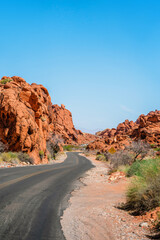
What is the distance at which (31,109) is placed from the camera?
3659 centimetres

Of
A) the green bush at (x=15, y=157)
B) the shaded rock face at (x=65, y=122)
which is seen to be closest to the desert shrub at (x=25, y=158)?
the green bush at (x=15, y=157)

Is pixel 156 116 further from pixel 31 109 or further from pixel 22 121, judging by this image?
pixel 22 121

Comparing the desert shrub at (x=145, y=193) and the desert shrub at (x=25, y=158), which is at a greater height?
the desert shrub at (x=25, y=158)

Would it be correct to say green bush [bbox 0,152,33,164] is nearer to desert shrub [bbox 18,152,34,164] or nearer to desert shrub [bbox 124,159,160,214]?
desert shrub [bbox 18,152,34,164]

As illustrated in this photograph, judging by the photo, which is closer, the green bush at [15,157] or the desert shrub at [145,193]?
the desert shrub at [145,193]

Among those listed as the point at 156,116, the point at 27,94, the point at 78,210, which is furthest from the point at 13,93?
the point at 156,116

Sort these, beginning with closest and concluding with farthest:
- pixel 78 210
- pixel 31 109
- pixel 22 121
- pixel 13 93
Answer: pixel 78 210 → pixel 22 121 → pixel 13 93 → pixel 31 109

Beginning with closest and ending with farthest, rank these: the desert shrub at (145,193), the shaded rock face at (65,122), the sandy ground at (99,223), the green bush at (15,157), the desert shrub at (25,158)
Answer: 1. the sandy ground at (99,223)
2. the desert shrub at (145,193)
3. the green bush at (15,157)
4. the desert shrub at (25,158)
5. the shaded rock face at (65,122)

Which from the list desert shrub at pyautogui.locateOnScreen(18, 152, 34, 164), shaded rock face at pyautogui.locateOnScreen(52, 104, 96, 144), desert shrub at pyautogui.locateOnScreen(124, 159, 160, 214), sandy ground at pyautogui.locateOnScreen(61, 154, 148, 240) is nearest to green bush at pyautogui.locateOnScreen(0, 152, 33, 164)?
desert shrub at pyautogui.locateOnScreen(18, 152, 34, 164)

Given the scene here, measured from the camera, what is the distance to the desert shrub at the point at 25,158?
27.8m

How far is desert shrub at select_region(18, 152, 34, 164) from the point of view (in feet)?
91.2

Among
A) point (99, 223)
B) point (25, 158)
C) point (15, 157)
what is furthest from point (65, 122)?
point (99, 223)

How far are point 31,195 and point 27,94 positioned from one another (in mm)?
29989

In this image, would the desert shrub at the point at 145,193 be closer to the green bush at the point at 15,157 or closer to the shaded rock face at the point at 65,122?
the green bush at the point at 15,157
